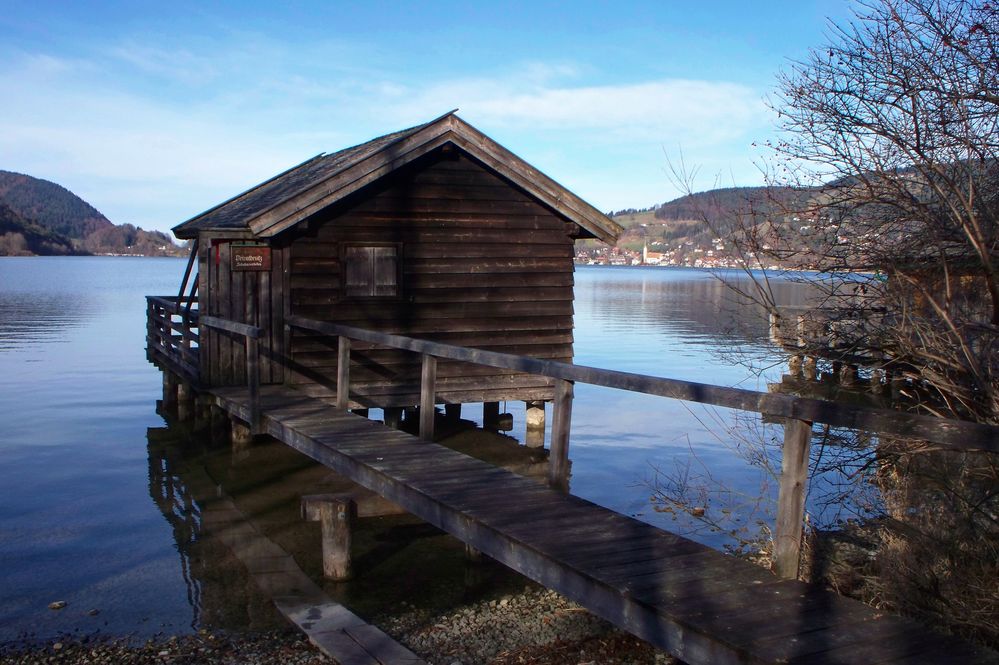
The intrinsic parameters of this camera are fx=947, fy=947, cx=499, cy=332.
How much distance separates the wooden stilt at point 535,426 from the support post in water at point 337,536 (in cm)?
728

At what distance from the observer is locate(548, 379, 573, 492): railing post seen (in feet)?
22.8

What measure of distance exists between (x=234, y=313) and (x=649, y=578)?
9326 millimetres

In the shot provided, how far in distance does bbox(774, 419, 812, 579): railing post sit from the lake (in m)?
3.66

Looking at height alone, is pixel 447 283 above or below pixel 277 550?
above

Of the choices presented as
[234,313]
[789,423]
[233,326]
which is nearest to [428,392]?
[233,326]

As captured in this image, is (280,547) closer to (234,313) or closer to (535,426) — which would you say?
(234,313)

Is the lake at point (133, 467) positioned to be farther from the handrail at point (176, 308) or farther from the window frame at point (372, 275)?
the window frame at point (372, 275)

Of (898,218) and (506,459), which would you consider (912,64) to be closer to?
(898,218)

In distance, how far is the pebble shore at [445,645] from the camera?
653 cm

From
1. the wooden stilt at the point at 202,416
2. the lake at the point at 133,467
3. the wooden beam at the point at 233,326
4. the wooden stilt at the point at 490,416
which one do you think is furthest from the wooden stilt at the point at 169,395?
the wooden stilt at the point at 490,416

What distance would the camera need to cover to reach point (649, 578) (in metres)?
5.19

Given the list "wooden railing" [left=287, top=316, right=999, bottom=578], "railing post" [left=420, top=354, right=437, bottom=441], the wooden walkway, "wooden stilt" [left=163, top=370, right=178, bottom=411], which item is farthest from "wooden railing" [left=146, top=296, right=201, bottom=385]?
"wooden railing" [left=287, top=316, right=999, bottom=578]

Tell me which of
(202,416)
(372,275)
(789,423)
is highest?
(372,275)

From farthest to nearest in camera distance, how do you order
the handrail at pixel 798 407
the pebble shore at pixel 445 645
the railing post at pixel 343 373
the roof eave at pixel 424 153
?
the roof eave at pixel 424 153 → the railing post at pixel 343 373 → the pebble shore at pixel 445 645 → the handrail at pixel 798 407
